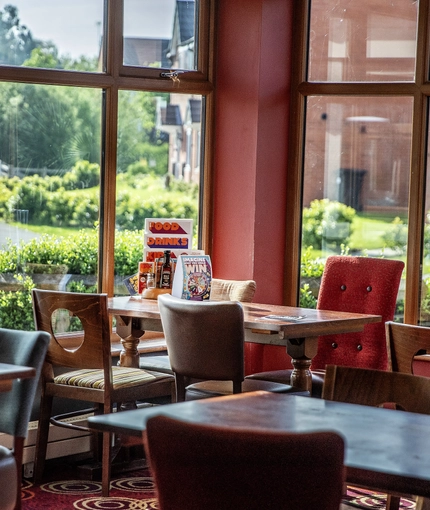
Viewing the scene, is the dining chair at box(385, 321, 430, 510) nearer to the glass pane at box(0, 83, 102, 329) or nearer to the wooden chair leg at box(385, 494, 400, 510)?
the wooden chair leg at box(385, 494, 400, 510)

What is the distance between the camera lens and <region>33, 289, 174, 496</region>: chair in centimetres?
388

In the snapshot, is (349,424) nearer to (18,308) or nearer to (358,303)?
(358,303)

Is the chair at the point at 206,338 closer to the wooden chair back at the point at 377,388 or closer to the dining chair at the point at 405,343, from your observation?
the dining chair at the point at 405,343

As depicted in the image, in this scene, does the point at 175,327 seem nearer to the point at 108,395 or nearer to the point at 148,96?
the point at 108,395

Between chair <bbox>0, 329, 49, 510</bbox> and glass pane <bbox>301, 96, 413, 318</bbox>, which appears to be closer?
chair <bbox>0, 329, 49, 510</bbox>

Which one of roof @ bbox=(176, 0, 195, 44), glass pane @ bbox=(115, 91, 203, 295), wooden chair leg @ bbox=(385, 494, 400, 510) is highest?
roof @ bbox=(176, 0, 195, 44)

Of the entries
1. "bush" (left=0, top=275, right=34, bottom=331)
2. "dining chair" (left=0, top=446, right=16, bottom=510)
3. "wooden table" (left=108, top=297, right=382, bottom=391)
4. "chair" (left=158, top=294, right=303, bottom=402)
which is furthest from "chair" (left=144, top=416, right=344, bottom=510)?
"bush" (left=0, top=275, right=34, bottom=331)

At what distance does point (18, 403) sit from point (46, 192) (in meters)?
2.06

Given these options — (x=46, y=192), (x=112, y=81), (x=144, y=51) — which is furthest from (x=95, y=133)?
(x=144, y=51)

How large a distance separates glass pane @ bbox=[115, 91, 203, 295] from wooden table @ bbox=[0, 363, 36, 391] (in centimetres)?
218

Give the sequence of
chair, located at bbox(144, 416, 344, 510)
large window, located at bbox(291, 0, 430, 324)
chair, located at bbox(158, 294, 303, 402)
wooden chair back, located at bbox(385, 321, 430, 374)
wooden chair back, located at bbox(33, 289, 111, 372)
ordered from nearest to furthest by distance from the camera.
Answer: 1. chair, located at bbox(144, 416, 344, 510)
2. wooden chair back, located at bbox(385, 321, 430, 374)
3. chair, located at bbox(158, 294, 303, 402)
4. wooden chair back, located at bbox(33, 289, 111, 372)
5. large window, located at bbox(291, 0, 430, 324)

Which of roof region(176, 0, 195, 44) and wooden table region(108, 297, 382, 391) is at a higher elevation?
roof region(176, 0, 195, 44)

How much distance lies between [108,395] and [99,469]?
21.2 inches

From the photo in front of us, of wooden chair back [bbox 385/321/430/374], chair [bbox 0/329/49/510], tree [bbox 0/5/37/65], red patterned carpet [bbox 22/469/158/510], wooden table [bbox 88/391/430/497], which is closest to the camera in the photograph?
wooden table [bbox 88/391/430/497]
